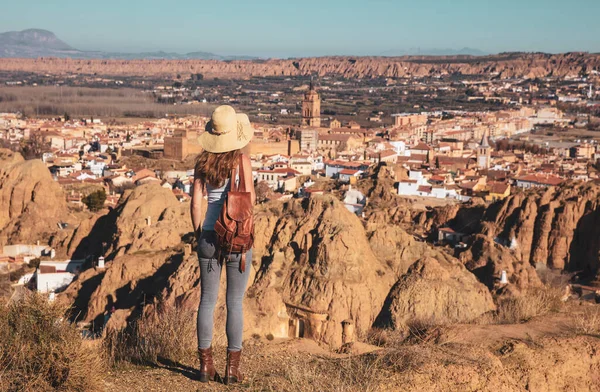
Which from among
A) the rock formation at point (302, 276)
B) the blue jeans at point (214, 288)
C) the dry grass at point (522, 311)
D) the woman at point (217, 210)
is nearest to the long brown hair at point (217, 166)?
the woman at point (217, 210)

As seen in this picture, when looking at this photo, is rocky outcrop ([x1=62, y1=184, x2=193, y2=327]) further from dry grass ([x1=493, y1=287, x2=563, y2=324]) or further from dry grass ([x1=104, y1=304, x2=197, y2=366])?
dry grass ([x1=104, y1=304, x2=197, y2=366])

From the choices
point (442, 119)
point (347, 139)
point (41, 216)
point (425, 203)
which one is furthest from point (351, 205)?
point (442, 119)

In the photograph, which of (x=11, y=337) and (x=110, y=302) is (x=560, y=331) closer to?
(x=11, y=337)

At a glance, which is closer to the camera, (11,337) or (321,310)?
(11,337)

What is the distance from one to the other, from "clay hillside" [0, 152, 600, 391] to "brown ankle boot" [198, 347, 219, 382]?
0.10m

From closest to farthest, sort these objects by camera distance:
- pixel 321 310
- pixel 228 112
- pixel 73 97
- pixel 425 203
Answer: pixel 228 112, pixel 321 310, pixel 425 203, pixel 73 97

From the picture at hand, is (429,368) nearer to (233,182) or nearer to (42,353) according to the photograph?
(233,182)

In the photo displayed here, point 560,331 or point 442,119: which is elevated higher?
point 560,331

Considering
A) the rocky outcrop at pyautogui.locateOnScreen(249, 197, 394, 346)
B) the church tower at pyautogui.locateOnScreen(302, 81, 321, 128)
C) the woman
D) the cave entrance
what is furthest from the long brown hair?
the church tower at pyautogui.locateOnScreen(302, 81, 321, 128)

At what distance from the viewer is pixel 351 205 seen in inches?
1192

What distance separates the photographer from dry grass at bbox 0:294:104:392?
3.97 metres

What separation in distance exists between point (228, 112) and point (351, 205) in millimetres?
25920

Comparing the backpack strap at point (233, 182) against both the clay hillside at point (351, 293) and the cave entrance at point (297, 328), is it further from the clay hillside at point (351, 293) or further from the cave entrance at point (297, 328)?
the cave entrance at point (297, 328)

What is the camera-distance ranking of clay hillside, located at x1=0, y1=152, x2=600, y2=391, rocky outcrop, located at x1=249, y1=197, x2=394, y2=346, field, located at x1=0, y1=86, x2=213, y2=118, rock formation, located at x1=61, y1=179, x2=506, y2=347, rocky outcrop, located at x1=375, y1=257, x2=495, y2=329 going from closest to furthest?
clay hillside, located at x1=0, y1=152, x2=600, y2=391
rock formation, located at x1=61, y1=179, x2=506, y2=347
rocky outcrop, located at x1=249, y1=197, x2=394, y2=346
rocky outcrop, located at x1=375, y1=257, x2=495, y2=329
field, located at x1=0, y1=86, x2=213, y2=118
